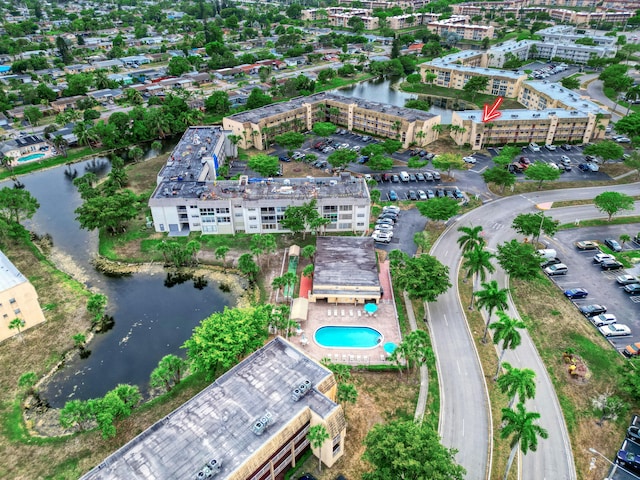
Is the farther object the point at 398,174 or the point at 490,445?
the point at 398,174

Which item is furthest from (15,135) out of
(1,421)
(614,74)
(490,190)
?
(614,74)

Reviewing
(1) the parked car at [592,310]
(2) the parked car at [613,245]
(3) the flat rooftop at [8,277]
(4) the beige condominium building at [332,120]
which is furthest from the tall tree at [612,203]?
(3) the flat rooftop at [8,277]

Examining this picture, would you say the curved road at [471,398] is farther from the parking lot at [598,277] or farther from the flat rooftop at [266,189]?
the flat rooftop at [266,189]

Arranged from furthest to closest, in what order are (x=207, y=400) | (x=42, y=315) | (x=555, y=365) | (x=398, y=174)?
1. (x=398, y=174)
2. (x=42, y=315)
3. (x=555, y=365)
4. (x=207, y=400)

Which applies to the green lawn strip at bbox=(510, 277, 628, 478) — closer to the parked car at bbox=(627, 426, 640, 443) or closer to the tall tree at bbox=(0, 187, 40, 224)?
the parked car at bbox=(627, 426, 640, 443)

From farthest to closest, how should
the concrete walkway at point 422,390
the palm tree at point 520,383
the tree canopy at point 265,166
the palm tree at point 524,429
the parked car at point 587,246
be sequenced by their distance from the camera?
the tree canopy at point 265,166 < the parked car at point 587,246 < the concrete walkway at point 422,390 < the palm tree at point 520,383 < the palm tree at point 524,429

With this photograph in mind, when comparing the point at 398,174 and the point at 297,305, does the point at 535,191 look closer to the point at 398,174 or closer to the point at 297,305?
the point at 398,174

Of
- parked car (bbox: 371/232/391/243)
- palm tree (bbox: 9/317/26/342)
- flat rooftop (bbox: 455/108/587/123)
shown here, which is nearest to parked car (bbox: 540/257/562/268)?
parked car (bbox: 371/232/391/243)

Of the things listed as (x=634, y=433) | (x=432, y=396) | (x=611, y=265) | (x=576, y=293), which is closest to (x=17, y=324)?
(x=432, y=396)
